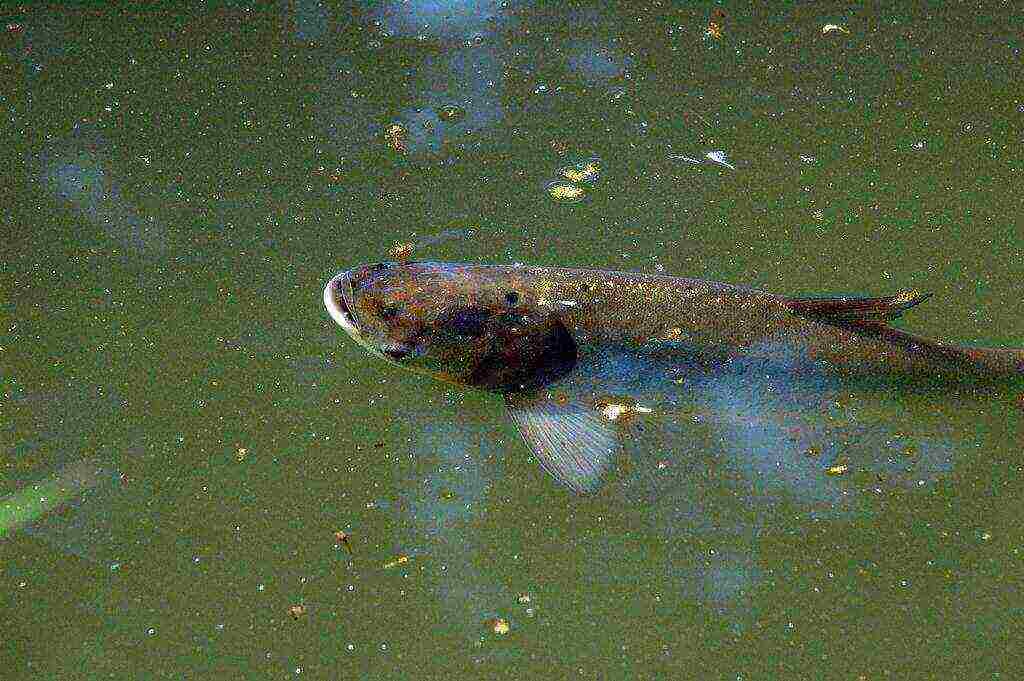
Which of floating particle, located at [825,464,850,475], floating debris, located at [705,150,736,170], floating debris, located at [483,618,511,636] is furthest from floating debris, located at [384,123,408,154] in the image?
floating particle, located at [825,464,850,475]

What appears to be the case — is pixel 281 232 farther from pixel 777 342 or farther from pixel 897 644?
pixel 897 644

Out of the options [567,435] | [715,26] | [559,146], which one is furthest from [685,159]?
[567,435]

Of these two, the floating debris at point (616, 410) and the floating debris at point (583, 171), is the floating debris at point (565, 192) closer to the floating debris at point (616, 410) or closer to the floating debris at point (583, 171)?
the floating debris at point (583, 171)

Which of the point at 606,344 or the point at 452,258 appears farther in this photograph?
the point at 452,258

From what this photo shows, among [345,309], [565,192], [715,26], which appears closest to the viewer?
[345,309]

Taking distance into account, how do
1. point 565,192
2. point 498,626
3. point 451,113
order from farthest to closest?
1. point 451,113
2. point 565,192
3. point 498,626

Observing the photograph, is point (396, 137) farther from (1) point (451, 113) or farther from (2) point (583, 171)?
(2) point (583, 171)
